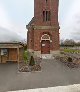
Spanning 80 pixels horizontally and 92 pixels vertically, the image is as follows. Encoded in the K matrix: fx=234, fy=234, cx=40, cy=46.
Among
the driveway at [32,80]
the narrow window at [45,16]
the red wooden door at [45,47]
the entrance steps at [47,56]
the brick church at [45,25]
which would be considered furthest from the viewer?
the red wooden door at [45,47]

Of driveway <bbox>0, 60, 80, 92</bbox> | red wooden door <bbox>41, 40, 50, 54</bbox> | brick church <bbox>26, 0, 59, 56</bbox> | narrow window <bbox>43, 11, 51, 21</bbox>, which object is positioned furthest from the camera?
red wooden door <bbox>41, 40, 50, 54</bbox>

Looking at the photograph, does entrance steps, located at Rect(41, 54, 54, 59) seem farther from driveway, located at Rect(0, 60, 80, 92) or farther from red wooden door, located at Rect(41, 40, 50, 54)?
driveway, located at Rect(0, 60, 80, 92)

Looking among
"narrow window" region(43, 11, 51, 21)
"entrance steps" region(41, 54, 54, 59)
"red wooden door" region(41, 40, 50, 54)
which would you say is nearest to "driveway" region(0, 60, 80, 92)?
"entrance steps" region(41, 54, 54, 59)

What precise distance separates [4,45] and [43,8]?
12607mm

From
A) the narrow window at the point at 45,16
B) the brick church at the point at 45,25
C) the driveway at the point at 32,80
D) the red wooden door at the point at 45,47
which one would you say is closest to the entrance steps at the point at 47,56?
the brick church at the point at 45,25

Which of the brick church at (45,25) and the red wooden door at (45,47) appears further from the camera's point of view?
the red wooden door at (45,47)

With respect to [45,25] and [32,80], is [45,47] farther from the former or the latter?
[32,80]

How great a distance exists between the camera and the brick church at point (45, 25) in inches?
1594

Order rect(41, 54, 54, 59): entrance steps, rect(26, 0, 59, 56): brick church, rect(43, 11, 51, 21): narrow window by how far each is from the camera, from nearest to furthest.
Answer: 1. rect(41, 54, 54, 59): entrance steps
2. rect(26, 0, 59, 56): brick church
3. rect(43, 11, 51, 21): narrow window

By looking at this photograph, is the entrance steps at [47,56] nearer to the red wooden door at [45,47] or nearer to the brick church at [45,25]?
the brick church at [45,25]

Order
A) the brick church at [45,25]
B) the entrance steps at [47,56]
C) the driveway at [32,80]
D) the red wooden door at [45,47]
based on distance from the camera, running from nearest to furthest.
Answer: the driveway at [32,80] < the entrance steps at [47,56] < the brick church at [45,25] < the red wooden door at [45,47]

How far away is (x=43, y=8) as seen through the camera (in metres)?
40.8

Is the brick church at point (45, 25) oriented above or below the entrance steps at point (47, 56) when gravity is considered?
above

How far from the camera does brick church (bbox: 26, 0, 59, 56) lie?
40.5m
